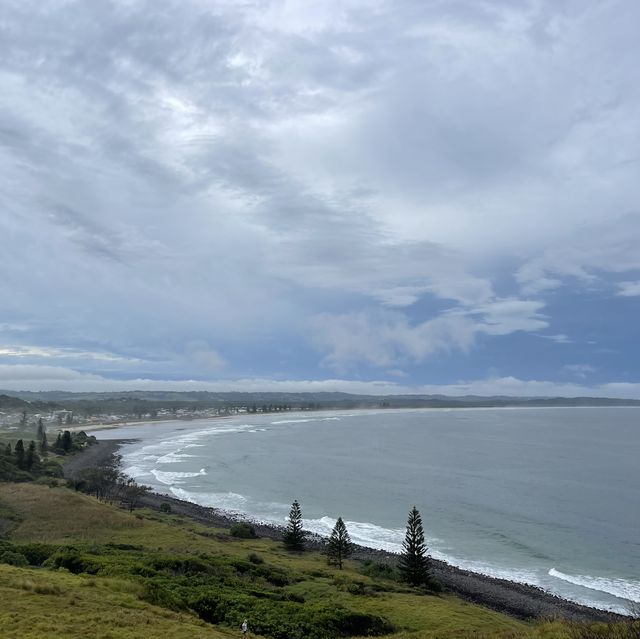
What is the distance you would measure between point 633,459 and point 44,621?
139561 millimetres

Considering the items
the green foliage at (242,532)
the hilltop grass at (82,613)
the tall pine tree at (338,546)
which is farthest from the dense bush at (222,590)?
the green foliage at (242,532)

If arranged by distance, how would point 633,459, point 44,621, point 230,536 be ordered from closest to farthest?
point 44,621 → point 230,536 → point 633,459

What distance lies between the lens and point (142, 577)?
2923 cm

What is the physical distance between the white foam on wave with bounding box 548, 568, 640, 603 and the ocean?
0.17 metres

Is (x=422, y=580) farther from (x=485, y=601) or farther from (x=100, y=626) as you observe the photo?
(x=100, y=626)

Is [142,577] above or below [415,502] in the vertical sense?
above

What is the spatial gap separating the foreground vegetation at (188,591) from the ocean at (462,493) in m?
16.4

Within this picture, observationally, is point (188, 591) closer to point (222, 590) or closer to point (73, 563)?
point (222, 590)

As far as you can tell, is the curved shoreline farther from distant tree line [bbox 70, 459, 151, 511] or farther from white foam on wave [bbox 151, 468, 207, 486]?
white foam on wave [bbox 151, 468, 207, 486]

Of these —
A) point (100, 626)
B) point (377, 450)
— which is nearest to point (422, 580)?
point (100, 626)

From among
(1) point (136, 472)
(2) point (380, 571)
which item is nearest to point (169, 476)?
(1) point (136, 472)

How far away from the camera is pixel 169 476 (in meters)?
103

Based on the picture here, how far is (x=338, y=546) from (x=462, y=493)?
43821 millimetres

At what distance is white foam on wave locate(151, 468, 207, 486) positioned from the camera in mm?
97875
